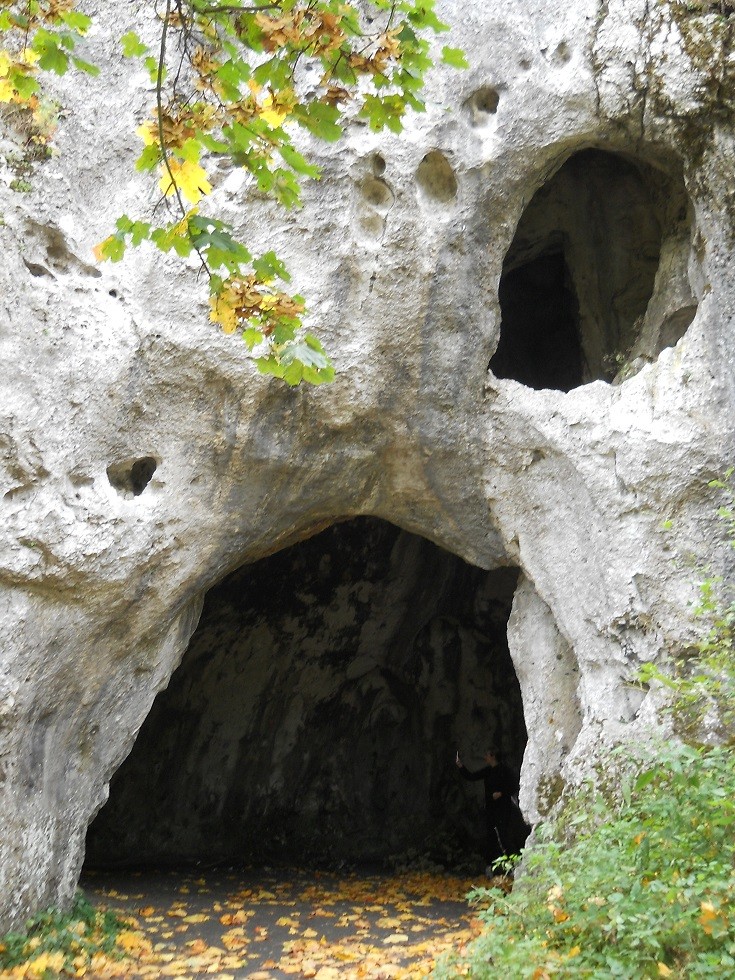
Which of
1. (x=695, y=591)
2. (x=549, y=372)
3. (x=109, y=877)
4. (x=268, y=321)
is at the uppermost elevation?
(x=549, y=372)

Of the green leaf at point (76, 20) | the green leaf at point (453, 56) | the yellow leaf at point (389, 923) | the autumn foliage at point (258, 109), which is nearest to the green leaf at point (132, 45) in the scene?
the autumn foliage at point (258, 109)

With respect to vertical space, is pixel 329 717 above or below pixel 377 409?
below

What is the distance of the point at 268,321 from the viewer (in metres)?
3.73

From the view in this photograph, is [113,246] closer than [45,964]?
Yes

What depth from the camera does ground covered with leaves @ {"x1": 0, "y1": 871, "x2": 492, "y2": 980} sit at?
5.13 metres

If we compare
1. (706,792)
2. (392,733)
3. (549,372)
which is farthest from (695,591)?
(392,733)

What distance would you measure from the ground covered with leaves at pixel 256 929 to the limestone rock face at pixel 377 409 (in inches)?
21.9

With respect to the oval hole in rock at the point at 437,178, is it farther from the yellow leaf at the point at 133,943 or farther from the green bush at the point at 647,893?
the yellow leaf at the point at 133,943

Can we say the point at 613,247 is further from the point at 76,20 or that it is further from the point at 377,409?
the point at 76,20

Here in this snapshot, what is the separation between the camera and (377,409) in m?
6.27

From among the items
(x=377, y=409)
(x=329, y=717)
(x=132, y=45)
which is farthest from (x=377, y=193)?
(x=329, y=717)

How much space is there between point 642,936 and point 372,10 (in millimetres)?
5930

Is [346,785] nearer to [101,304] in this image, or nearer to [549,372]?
[549,372]

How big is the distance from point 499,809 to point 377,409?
5.91m
